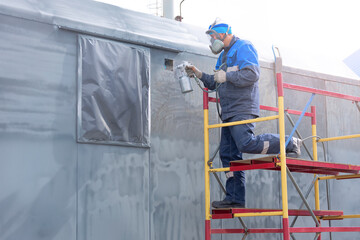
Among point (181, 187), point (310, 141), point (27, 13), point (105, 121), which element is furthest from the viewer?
Answer: point (310, 141)

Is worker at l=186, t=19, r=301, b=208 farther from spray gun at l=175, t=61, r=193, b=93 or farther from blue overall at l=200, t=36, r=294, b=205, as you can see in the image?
spray gun at l=175, t=61, r=193, b=93

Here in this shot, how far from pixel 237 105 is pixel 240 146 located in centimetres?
42

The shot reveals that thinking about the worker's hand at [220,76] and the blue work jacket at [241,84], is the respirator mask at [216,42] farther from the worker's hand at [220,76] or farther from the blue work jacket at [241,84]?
the worker's hand at [220,76]

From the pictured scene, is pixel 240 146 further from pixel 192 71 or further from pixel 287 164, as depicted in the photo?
pixel 192 71

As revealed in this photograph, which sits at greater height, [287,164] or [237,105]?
[237,105]

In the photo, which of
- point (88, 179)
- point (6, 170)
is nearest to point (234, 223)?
point (88, 179)

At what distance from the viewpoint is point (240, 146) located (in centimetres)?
497

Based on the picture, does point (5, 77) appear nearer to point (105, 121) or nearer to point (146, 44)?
point (105, 121)

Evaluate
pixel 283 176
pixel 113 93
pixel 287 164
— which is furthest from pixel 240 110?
pixel 113 93

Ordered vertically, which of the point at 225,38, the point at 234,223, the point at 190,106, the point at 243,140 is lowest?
the point at 234,223

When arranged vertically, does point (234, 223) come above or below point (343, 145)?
below

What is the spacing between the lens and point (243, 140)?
16.3 ft

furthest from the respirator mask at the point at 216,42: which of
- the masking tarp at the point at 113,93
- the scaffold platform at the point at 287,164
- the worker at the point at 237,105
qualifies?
the scaffold platform at the point at 287,164

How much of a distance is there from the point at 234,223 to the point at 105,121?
1.93 metres
